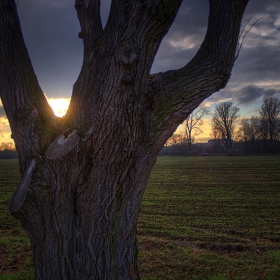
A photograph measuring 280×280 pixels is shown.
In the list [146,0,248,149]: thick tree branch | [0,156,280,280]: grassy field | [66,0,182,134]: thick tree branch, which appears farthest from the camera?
[0,156,280,280]: grassy field

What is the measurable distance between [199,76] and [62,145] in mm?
1464

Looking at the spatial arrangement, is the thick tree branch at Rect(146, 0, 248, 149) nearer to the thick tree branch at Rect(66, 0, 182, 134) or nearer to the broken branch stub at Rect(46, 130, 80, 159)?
the thick tree branch at Rect(66, 0, 182, 134)

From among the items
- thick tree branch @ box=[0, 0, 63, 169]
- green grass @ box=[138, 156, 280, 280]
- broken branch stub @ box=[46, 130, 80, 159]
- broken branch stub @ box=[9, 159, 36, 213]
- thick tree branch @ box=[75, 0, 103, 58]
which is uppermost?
thick tree branch @ box=[75, 0, 103, 58]

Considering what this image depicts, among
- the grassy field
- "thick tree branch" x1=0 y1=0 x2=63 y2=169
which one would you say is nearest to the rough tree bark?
"thick tree branch" x1=0 y1=0 x2=63 y2=169

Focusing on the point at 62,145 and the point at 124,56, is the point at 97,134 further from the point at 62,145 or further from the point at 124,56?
the point at 124,56

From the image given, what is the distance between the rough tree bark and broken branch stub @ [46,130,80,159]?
11 mm

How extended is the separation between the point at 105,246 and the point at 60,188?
2.20 ft

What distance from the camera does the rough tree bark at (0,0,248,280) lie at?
2.21 meters

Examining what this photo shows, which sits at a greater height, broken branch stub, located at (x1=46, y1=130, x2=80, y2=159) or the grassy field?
broken branch stub, located at (x1=46, y1=130, x2=80, y2=159)

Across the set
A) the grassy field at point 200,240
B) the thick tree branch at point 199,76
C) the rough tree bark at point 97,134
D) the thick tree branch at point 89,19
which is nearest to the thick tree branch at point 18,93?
the rough tree bark at point 97,134

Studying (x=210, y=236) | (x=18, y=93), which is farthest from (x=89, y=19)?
(x=210, y=236)

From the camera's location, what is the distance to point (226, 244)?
21.4 feet

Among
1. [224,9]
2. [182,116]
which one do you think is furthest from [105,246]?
[224,9]

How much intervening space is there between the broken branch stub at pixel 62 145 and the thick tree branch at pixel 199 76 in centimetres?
74
